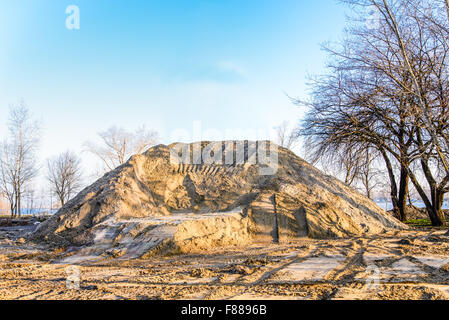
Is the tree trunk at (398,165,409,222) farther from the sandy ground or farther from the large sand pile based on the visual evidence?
the sandy ground

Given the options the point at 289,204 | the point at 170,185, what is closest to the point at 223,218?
the point at 289,204

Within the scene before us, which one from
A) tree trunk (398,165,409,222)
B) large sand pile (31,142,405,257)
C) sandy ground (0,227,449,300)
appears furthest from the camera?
tree trunk (398,165,409,222)

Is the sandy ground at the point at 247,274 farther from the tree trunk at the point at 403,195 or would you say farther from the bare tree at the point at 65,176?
the bare tree at the point at 65,176

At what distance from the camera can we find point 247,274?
475cm

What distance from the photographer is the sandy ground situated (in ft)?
12.1

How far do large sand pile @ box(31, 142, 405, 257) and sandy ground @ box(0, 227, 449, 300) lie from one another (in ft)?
2.93

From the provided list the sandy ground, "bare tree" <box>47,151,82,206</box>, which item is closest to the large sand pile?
the sandy ground

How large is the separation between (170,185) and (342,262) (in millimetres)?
7070

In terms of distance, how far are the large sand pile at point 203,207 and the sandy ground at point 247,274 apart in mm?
893

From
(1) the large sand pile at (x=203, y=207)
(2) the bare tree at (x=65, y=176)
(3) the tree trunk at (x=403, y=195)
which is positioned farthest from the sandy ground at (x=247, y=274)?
(2) the bare tree at (x=65, y=176)

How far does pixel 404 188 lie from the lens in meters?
13.1

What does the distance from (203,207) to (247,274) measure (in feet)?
19.6

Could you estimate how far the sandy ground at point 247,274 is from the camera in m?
3.70
